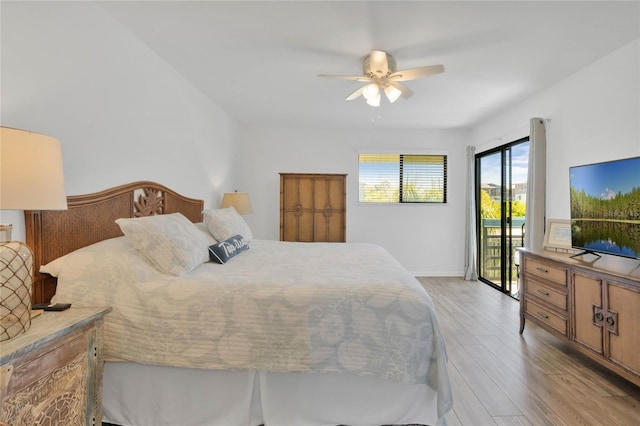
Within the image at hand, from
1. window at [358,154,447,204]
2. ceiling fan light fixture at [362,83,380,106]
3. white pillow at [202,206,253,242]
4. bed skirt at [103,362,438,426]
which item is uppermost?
ceiling fan light fixture at [362,83,380,106]

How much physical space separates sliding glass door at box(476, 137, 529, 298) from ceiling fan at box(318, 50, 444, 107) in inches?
83.0

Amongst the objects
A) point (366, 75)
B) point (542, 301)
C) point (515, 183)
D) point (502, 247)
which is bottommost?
point (542, 301)

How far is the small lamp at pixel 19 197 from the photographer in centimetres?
97

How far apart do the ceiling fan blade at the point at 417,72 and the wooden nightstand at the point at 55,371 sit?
2453 mm

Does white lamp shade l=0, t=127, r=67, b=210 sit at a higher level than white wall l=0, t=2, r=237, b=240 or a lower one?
lower

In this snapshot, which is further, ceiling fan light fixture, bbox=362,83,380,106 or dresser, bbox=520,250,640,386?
ceiling fan light fixture, bbox=362,83,380,106

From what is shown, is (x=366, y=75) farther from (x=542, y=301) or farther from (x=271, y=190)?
(x=271, y=190)

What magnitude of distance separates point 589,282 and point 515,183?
7.02 ft

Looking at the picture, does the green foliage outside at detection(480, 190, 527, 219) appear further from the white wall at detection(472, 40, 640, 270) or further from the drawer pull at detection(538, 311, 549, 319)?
the drawer pull at detection(538, 311, 549, 319)

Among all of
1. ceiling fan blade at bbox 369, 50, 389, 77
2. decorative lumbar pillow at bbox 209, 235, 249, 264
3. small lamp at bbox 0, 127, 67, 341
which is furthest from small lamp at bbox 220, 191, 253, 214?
small lamp at bbox 0, 127, 67, 341

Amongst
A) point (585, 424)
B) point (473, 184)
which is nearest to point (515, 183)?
point (473, 184)

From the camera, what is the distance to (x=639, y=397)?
71.4 inches

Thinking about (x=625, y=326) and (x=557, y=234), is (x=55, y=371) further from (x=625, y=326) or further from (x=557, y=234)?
(x=557, y=234)

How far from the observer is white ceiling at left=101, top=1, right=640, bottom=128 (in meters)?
1.90
